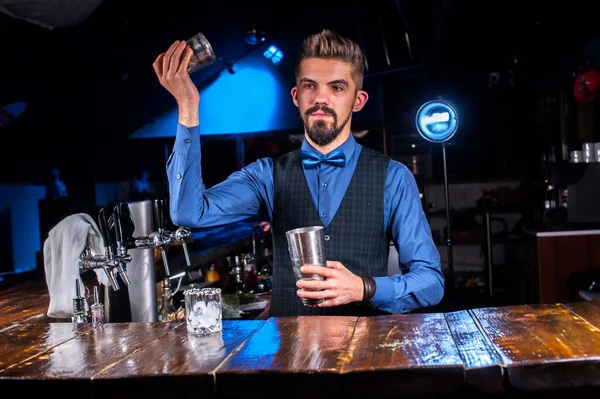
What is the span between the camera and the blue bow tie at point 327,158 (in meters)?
1.99

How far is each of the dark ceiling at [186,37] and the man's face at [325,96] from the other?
153 inches

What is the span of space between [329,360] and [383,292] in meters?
0.58

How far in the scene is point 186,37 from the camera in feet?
22.6

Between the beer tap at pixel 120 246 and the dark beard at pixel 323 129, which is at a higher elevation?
the dark beard at pixel 323 129

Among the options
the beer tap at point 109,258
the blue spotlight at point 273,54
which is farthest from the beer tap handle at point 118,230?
the blue spotlight at point 273,54

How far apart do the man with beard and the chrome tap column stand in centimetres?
35

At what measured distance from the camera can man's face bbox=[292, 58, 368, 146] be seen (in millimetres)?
1886

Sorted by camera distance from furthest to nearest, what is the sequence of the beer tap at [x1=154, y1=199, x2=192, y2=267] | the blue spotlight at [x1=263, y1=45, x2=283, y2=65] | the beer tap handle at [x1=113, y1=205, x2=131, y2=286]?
the blue spotlight at [x1=263, y1=45, x2=283, y2=65]
the beer tap at [x1=154, y1=199, x2=192, y2=267]
the beer tap handle at [x1=113, y1=205, x2=131, y2=286]

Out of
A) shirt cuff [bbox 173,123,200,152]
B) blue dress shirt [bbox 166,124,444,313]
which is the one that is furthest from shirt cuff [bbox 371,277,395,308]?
shirt cuff [bbox 173,123,200,152]

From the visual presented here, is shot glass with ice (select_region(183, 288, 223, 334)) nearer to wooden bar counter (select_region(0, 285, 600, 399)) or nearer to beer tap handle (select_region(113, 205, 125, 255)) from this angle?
wooden bar counter (select_region(0, 285, 600, 399))

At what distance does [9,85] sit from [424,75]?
6171mm

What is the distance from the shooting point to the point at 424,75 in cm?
965

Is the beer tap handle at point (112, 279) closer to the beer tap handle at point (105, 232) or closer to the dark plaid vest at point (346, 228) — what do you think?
the beer tap handle at point (105, 232)


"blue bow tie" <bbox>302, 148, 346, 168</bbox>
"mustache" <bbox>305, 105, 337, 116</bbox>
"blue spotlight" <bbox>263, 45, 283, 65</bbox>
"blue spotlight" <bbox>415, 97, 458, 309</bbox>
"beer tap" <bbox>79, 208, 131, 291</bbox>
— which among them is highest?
"blue spotlight" <bbox>263, 45, 283, 65</bbox>
